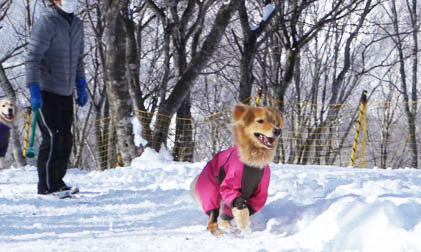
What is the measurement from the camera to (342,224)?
2.19m

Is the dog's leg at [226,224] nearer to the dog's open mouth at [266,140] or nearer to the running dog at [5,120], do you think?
the dog's open mouth at [266,140]

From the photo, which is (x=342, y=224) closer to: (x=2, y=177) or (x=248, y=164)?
(x=248, y=164)

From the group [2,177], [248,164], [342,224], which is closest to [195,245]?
[248,164]

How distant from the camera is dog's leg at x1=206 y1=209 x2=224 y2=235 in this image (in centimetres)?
262

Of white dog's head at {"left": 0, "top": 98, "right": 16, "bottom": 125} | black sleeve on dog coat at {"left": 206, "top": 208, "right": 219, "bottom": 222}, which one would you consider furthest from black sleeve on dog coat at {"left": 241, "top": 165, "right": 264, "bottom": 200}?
white dog's head at {"left": 0, "top": 98, "right": 16, "bottom": 125}

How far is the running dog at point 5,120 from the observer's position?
6.24m

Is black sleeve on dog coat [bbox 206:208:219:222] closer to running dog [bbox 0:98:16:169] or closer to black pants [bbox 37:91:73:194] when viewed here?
black pants [bbox 37:91:73:194]

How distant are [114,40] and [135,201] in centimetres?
374

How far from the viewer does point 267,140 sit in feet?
8.75

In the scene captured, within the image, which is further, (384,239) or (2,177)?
(2,177)

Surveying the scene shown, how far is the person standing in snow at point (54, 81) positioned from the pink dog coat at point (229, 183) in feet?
5.58

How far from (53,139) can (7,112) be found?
3.36 meters

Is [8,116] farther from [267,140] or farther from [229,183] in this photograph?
[267,140]

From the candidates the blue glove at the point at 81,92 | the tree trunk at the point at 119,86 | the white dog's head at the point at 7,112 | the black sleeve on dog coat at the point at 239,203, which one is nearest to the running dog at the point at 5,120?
the white dog's head at the point at 7,112
